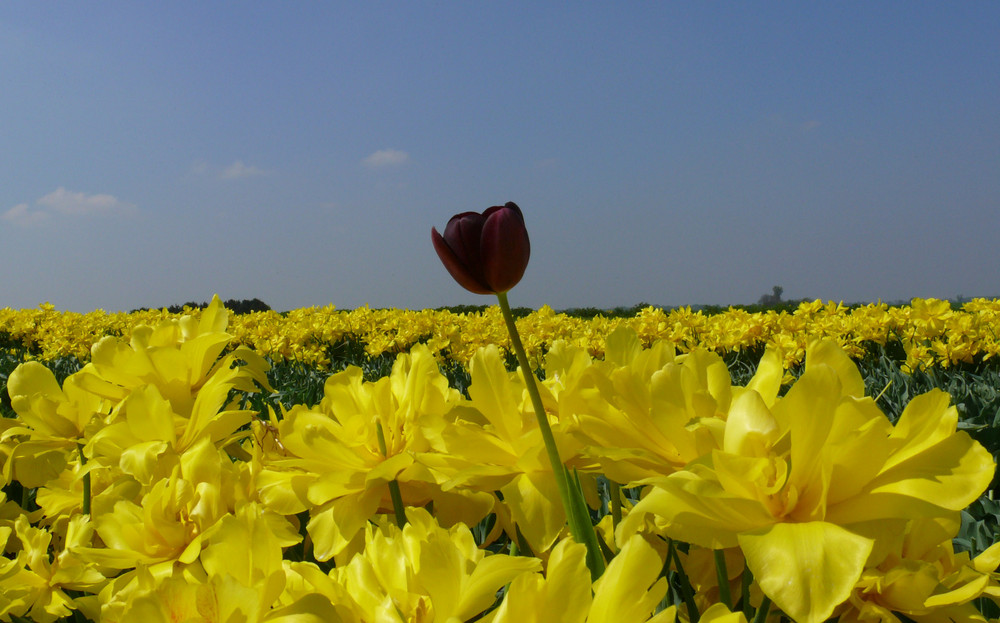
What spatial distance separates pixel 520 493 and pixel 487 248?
0.82 ft

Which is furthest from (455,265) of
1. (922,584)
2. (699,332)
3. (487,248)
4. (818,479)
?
(699,332)

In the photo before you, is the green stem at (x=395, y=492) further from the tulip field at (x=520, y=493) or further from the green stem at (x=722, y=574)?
the green stem at (x=722, y=574)

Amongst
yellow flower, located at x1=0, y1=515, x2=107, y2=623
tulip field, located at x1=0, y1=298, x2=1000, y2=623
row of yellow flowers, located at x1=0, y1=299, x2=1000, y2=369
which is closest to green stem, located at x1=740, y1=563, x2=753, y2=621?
tulip field, located at x1=0, y1=298, x2=1000, y2=623

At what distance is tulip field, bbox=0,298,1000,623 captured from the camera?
51 centimetres

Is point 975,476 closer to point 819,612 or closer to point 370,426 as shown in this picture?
point 819,612

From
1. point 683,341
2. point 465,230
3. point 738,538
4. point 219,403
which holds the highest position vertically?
point 465,230

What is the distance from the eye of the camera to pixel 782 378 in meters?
0.72

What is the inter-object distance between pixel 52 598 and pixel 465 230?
3.47 ft

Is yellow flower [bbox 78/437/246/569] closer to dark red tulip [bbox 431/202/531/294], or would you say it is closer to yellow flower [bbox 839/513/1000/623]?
dark red tulip [bbox 431/202/531/294]

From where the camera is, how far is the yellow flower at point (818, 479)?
0.50 m

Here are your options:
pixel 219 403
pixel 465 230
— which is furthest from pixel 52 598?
pixel 465 230

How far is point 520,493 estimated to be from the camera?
659 millimetres

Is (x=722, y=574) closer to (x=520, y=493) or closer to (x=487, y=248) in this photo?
(x=520, y=493)

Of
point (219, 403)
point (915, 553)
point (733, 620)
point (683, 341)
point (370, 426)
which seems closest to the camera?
point (733, 620)
